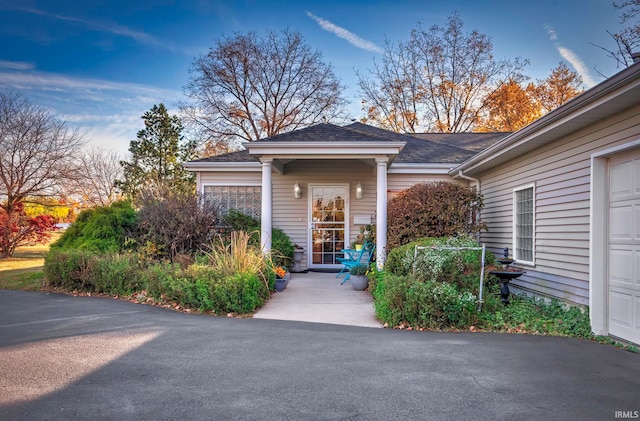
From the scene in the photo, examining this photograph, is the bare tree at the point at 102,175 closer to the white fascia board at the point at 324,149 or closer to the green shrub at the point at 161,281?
the green shrub at the point at 161,281

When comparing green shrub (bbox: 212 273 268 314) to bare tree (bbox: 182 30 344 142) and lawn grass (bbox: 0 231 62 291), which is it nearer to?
lawn grass (bbox: 0 231 62 291)

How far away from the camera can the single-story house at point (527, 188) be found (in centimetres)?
471

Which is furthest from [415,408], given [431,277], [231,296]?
[231,296]

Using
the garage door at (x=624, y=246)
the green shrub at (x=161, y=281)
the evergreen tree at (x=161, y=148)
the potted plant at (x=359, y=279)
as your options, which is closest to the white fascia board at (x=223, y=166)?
the green shrub at (x=161, y=281)

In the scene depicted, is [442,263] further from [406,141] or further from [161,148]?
[161,148]

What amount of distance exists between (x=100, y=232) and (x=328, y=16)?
12.3 metres

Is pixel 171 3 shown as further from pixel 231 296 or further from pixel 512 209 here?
pixel 512 209

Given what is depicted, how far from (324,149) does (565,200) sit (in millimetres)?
4615

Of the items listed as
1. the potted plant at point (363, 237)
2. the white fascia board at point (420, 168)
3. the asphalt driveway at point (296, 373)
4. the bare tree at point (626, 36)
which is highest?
the bare tree at point (626, 36)

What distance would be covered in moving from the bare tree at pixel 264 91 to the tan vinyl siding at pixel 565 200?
669 inches

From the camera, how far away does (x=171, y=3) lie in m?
12.6

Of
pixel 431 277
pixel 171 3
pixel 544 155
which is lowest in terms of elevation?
pixel 431 277

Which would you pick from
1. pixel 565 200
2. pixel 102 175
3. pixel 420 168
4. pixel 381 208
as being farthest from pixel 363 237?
pixel 102 175

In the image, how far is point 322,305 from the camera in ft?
23.1
